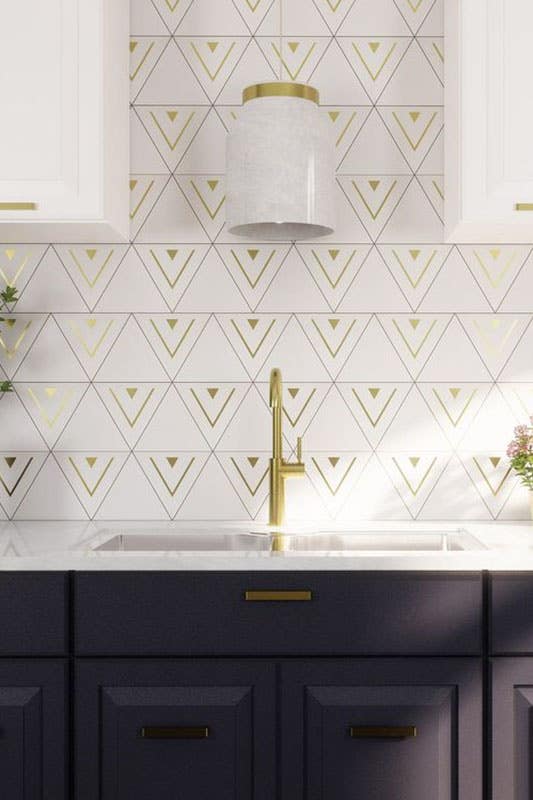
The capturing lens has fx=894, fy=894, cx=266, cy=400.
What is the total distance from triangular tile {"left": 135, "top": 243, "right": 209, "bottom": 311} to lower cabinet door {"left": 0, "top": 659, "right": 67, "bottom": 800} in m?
1.04

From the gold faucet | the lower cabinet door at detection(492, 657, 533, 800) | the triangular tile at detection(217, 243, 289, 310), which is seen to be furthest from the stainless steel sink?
the triangular tile at detection(217, 243, 289, 310)

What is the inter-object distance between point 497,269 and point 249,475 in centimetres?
88

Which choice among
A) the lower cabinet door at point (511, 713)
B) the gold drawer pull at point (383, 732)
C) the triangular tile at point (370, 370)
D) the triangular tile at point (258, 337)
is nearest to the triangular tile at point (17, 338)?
the triangular tile at point (258, 337)

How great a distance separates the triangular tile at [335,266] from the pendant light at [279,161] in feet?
0.96

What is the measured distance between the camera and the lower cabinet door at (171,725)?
1806mm

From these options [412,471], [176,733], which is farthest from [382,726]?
[412,471]

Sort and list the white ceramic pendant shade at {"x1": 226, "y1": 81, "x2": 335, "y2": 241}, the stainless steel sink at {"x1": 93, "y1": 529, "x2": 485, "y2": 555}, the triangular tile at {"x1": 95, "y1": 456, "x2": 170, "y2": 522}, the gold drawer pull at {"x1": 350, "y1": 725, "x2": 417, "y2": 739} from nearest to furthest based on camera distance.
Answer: the gold drawer pull at {"x1": 350, "y1": 725, "x2": 417, "y2": 739}
the white ceramic pendant shade at {"x1": 226, "y1": 81, "x2": 335, "y2": 241}
the stainless steel sink at {"x1": 93, "y1": 529, "x2": 485, "y2": 555}
the triangular tile at {"x1": 95, "y1": 456, "x2": 170, "y2": 522}

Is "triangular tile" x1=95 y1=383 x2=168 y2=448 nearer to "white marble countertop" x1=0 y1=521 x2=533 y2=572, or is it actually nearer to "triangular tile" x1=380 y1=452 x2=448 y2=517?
"white marble countertop" x1=0 y1=521 x2=533 y2=572

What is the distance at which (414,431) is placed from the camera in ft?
8.01

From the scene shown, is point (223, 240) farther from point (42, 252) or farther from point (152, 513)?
point (152, 513)

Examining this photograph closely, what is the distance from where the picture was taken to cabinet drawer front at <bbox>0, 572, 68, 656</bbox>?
5.92ft

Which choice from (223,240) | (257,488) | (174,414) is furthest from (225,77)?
(257,488)

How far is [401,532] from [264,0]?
1.48 metres

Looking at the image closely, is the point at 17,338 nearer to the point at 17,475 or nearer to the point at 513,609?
the point at 17,475
